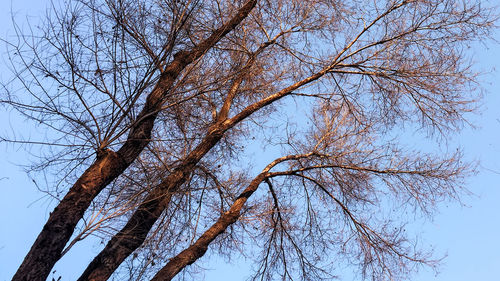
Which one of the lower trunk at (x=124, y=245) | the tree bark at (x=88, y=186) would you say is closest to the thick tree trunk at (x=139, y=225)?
the lower trunk at (x=124, y=245)

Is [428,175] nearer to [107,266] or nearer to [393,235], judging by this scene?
[393,235]

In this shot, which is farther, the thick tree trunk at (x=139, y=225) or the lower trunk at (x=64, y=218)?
the thick tree trunk at (x=139, y=225)

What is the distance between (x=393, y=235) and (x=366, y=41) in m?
2.91

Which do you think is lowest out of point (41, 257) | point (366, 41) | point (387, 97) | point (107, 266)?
point (41, 257)

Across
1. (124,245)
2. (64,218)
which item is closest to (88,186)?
(64,218)

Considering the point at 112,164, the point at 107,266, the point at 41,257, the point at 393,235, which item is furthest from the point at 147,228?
the point at 393,235

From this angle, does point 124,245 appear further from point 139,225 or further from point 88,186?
point 88,186

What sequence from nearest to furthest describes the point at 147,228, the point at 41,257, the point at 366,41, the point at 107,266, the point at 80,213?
1. the point at 41,257
2. the point at 80,213
3. the point at 107,266
4. the point at 147,228
5. the point at 366,41

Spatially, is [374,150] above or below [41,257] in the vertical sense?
above

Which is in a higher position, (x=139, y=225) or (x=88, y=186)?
(x=139, y=225)

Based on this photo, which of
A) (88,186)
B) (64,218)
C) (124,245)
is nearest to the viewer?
(64,218)

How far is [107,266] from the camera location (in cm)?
531

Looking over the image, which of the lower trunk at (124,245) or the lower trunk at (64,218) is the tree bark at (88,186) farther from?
the lower trunk at (124,245)

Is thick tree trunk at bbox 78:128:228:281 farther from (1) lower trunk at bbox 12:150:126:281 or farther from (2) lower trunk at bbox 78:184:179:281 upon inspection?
(1) lower trunk at bbox 12:150:126:281
